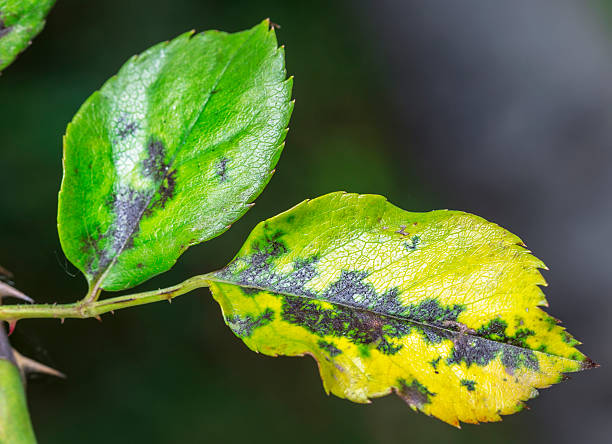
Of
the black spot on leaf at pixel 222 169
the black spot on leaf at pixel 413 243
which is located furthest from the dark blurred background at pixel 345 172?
the black spot on leaf at pixel 413 243

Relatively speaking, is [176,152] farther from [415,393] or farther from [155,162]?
[415,393]

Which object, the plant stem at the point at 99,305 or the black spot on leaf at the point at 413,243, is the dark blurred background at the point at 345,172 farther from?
the black spot on leaf at the point at 413,243

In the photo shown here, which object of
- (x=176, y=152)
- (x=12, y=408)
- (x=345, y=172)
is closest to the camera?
(x=12, y=408)

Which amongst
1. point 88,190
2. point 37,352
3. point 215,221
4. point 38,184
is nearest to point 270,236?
point 215,221

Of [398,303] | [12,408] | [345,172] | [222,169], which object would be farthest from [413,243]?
[345,172]

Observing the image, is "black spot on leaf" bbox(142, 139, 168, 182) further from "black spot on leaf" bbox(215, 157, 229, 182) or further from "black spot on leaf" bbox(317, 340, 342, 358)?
"black spot on leaf" bbox(317, 340, 342, 358)

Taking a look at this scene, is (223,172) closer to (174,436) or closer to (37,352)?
(37,352)
